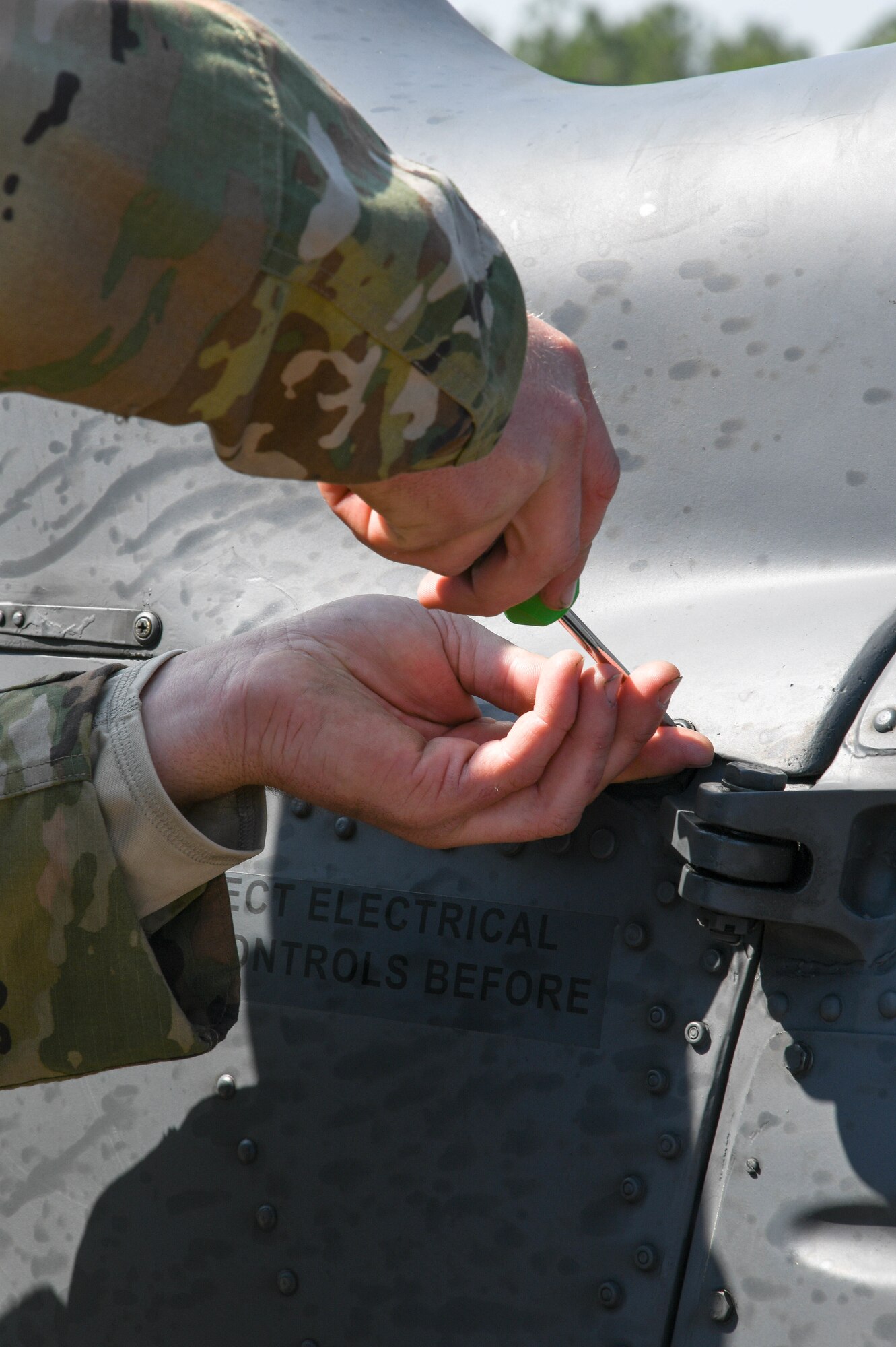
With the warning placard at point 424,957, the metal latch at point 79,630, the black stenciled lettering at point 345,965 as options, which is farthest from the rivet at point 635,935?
the metal latch at point 79,630

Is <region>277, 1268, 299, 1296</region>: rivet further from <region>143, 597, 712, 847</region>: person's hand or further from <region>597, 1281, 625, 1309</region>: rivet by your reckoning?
<region>143, 597, 712, 847</region>: person's hand

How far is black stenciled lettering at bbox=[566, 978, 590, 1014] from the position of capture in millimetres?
1004

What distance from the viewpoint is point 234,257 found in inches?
28.3

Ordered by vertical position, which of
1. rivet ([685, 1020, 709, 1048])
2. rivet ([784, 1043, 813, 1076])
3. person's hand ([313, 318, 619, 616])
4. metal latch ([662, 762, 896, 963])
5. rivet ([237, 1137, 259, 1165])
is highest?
person's hand ([313, 318, 619, 616])

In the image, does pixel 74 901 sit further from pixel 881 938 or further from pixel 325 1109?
pixel 881 938

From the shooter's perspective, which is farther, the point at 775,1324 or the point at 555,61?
the point at 555,61

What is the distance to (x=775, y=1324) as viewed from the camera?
2.85 feet

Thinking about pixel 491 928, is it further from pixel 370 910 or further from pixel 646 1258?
pixel 646 1258

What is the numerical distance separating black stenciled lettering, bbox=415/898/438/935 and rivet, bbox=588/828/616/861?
140mm

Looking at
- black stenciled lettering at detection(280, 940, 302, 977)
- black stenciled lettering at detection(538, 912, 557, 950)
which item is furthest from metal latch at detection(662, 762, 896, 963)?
black stenciled lettering at detection(280, 940, 302, 977)

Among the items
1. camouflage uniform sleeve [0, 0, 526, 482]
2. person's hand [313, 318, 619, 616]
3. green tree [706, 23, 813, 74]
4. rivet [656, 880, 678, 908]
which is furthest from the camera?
green tree [706, 23, 813, 74]

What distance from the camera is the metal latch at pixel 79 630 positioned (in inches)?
50.6

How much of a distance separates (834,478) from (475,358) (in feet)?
1.33

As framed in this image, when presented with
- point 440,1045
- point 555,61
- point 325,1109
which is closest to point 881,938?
point 440,1045
